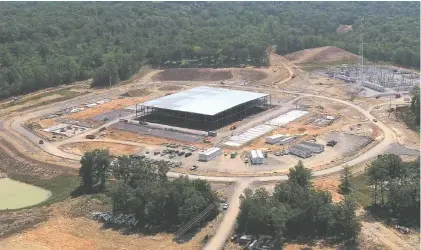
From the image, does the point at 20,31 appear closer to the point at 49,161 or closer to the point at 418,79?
the point at 49,161

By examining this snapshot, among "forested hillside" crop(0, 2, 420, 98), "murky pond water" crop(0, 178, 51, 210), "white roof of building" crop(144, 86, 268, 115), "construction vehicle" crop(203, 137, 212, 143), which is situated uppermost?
"forested hillside" crop(0, 2, 420, 98)

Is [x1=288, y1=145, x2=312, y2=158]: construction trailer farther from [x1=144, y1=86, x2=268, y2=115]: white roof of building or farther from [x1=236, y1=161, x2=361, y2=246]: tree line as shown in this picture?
[x1=236, y1=161, x2=361, y2=246]: tree line

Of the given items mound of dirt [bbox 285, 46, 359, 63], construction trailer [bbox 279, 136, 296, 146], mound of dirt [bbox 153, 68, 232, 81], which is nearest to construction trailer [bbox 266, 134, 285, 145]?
construction trailer [bbox 279, 136, 296, 146]

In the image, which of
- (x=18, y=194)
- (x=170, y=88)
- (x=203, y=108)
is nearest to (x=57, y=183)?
(x=18, y=194)

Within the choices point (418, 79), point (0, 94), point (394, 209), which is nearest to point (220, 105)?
point (394, 209)

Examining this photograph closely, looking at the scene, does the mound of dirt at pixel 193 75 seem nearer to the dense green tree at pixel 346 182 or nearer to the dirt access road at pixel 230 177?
the dirt access road at pixel 230 177

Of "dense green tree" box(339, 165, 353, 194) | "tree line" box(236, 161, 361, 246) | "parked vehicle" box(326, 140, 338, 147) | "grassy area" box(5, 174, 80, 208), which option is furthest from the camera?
"parked vehicle" box(326, 140, 338, 147)
